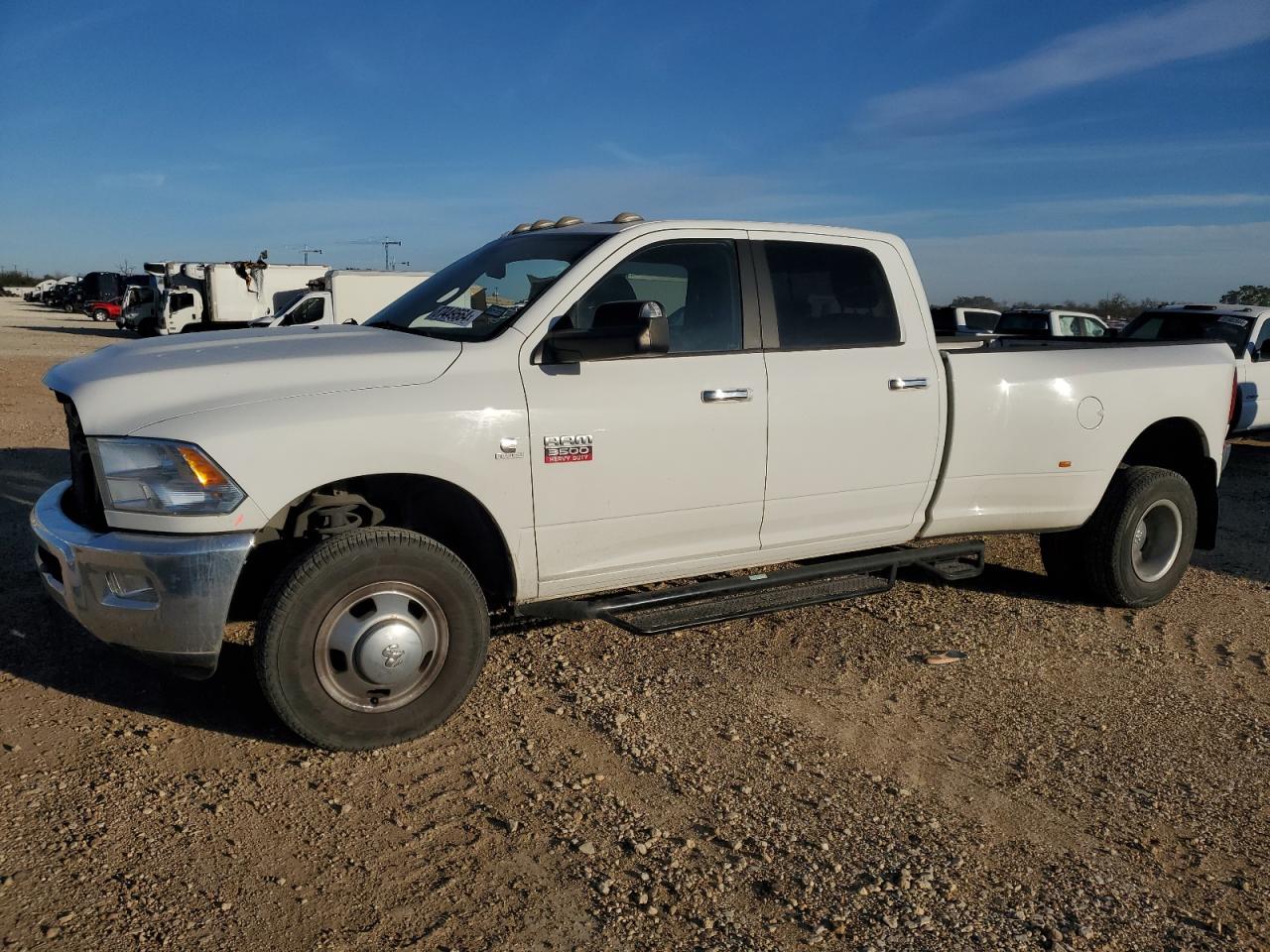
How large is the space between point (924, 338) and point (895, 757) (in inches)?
84.0

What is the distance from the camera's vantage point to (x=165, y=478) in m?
3.35

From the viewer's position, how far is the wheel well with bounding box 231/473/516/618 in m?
3.79

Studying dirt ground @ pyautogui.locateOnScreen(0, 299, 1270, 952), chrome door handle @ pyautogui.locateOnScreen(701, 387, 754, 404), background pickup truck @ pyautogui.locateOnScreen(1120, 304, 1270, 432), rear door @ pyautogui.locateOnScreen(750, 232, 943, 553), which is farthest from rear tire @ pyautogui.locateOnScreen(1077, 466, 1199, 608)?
background pickup truck @ pyautogui.locateOnScreen(1120, 304, 1270, 432)

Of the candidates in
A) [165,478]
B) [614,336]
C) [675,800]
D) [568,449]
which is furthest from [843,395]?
[165,478]

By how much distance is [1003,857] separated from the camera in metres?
3.17

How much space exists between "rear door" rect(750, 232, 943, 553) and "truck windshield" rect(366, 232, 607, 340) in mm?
952

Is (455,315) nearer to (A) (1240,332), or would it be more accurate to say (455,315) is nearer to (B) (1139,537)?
(B) (1139,537)

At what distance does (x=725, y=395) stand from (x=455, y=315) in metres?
1.24

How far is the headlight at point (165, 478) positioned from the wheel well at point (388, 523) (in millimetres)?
262

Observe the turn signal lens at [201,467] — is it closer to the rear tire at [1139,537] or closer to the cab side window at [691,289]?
the cab side window at [691,289]

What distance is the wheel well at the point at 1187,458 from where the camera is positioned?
231 inches

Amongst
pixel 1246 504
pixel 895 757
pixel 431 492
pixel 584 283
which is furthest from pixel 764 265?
pixel 1246 504

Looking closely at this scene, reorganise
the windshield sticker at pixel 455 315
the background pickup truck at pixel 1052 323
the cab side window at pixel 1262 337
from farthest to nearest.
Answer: the background pickup truck at pixel 1052 323 → the cab side window at pixel 1262 337 → the windshield sticker at pixel 455 315

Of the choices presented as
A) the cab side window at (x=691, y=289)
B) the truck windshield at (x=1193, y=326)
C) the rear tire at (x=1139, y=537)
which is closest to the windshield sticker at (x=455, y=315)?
the cab side window at (x=691, y=289)
